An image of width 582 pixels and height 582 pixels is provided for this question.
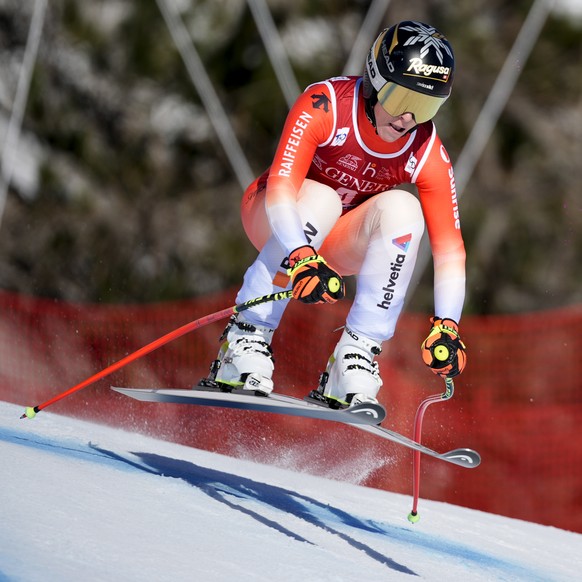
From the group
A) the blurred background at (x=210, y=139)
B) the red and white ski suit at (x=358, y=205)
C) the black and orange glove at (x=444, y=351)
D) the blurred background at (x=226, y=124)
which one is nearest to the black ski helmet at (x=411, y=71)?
the red and white ski suit at (x=358, y=205)

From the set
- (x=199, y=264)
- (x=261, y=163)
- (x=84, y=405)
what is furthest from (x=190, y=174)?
(x=84, y=405)

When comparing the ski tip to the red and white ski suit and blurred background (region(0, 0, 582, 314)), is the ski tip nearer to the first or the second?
the red and white ski suit

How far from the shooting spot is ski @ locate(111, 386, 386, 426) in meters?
3.94

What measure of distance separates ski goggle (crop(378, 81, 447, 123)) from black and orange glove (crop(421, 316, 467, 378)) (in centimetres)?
80

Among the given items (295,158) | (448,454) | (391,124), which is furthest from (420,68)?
(448,454)

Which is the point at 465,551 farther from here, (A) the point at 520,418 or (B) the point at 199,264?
(B) the point at 199,264

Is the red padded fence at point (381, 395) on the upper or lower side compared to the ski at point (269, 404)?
upper

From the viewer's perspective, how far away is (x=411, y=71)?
4.01m

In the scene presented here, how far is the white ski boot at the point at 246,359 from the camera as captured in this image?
14.2ft

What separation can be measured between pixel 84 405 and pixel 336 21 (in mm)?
12365

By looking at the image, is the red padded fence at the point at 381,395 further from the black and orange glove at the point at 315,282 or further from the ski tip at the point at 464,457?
the black and orange glove at the point at 315,282

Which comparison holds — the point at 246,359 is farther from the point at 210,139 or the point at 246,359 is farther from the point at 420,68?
the point at 210,139

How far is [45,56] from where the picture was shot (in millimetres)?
18438

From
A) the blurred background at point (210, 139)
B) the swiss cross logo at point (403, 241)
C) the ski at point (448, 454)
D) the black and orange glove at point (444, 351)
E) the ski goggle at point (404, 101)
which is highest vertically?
the blurred background at point (210, 139)
